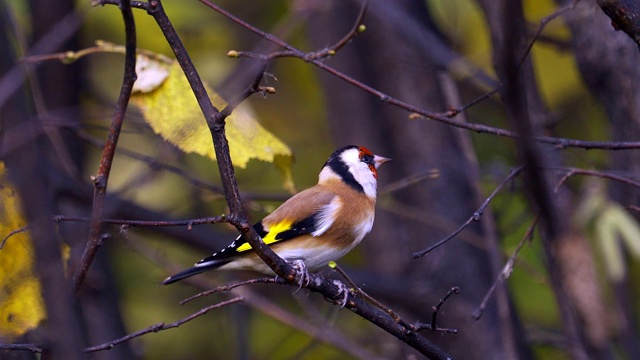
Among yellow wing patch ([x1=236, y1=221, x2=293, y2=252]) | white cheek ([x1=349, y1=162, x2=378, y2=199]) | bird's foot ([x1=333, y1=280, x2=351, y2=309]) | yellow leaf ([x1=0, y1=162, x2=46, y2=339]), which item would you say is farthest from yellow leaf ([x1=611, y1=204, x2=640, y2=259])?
yellow leaf ([x1=0, y1=162, x2=46, y2=339])

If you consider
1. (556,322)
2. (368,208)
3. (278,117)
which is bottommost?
(556,322)

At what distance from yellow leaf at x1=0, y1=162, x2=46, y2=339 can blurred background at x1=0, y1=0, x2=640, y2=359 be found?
40.7 inches

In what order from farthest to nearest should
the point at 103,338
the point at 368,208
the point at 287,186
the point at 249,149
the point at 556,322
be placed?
the point at 556,322, the point at 103,338, the point at 368,208, the point at 287,186, the point at 249,149

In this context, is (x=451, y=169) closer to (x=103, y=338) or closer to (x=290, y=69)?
(x=290, y=69)

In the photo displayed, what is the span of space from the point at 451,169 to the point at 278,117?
163cm

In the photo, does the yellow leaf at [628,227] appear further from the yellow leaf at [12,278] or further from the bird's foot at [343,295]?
the yellow leaf at [12,278]

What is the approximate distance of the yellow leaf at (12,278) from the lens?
103 inches

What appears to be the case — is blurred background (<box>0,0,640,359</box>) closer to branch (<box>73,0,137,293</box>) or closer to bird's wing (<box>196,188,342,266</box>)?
bird's wing (<box>196,188,342,266</box>)

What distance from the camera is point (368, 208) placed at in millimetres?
3973

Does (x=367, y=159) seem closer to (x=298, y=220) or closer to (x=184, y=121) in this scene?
(x=298, y=220)

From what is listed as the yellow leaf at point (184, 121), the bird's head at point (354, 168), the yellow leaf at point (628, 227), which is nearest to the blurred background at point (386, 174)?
the yellow leaf at point (628, 227)

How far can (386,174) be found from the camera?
19.8ft

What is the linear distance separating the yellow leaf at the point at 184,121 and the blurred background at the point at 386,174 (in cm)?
66

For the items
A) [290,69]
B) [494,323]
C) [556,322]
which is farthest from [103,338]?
[556,322]
